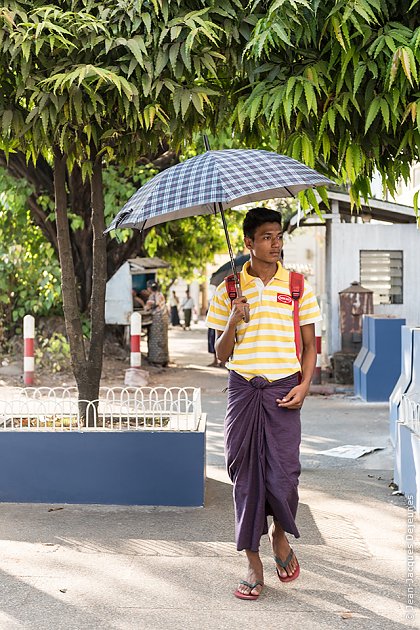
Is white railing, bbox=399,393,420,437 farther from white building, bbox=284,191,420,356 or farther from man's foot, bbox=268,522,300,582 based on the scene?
white building, bbox=284,191,420,356

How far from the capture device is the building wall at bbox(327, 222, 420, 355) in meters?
16.7

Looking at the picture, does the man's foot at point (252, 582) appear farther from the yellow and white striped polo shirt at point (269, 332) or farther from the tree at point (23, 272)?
the tree at point (23, 272)

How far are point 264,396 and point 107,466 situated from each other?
6.77 ft

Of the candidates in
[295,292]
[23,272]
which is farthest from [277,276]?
[23,272]

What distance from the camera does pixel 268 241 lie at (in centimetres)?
488

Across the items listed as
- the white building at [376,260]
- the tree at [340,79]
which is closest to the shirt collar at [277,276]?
the tree at [340,79]

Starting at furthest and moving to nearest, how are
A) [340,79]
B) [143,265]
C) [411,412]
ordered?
1. [143,265]
2. [411,412]
3. [340,79]

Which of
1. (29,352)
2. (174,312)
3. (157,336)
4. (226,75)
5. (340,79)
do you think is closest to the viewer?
(340,79)

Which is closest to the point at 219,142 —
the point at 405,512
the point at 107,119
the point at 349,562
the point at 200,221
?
the point at 200,221

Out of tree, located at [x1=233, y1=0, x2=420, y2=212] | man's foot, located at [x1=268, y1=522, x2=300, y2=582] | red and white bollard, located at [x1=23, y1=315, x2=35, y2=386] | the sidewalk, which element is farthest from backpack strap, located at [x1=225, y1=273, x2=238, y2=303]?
red and white bollard, located at [x1=23, y1=315, x2=35, y2=386]

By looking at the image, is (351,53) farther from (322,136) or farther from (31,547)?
(31,547)

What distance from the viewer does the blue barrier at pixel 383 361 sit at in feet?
43.1

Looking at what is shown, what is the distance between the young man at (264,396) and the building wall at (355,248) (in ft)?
38.8

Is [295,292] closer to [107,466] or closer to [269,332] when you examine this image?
[269,332]
